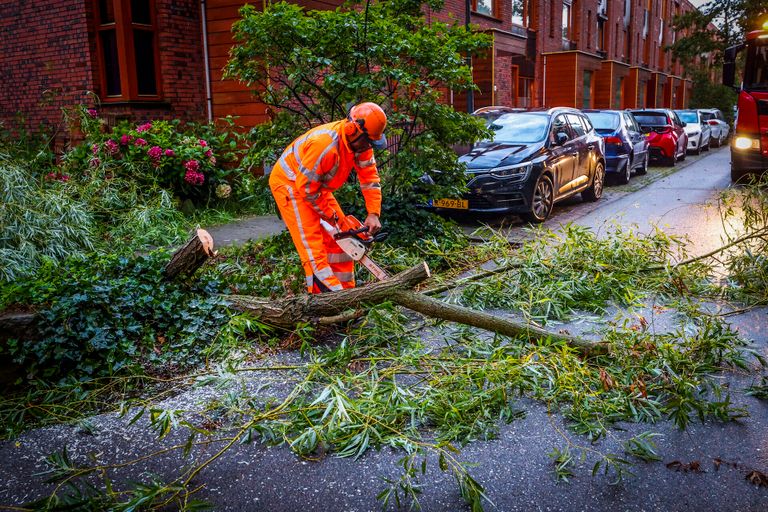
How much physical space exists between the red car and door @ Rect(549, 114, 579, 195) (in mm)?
9966

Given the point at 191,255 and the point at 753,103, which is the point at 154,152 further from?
the point at 753,103

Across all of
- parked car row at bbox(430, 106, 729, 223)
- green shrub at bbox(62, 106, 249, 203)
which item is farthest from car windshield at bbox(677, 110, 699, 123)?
green shrub at bbox(62, 106, 249, 203)

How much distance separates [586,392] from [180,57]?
10.1 meters

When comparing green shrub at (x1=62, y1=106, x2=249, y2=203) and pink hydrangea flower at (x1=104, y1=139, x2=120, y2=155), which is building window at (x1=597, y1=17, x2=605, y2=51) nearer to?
green shrub at (x1=62, y1=106, x2=249, y2=203)

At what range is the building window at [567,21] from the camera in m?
30.7

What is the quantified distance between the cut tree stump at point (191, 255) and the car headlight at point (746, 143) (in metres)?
12.2

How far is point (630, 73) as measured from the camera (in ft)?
131

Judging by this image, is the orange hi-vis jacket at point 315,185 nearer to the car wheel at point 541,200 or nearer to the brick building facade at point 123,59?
the car wheel at point 541,200

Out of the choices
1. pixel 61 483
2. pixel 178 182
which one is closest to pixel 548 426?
pixel 61 483

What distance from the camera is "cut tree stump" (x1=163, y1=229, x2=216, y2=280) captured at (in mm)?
5266

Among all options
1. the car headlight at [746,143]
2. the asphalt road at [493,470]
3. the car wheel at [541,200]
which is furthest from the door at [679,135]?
the asphalt road at [493,470]

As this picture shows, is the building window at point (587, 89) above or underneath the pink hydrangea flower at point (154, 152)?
above

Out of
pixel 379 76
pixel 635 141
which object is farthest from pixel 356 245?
pixel 635 141

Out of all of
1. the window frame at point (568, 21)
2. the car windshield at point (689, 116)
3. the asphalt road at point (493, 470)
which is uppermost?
the window frame at point (568, 21)
